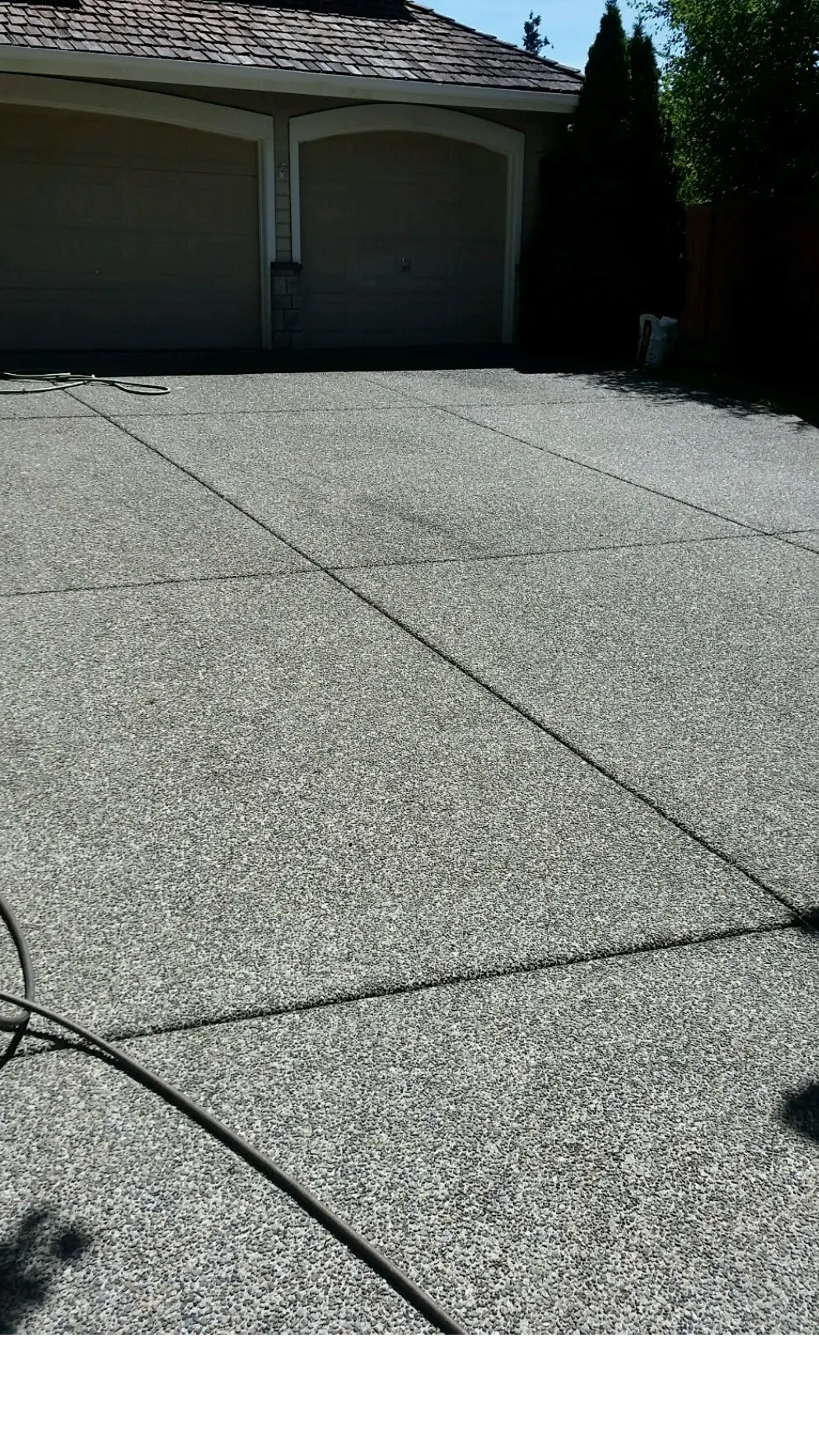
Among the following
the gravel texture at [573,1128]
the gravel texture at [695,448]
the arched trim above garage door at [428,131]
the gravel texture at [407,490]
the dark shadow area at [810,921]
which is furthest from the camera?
the arched trim above garage door at [428,131]

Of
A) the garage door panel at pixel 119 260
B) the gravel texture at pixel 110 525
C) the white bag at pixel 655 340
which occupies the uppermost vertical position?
the garage door panel at pixel 119 260

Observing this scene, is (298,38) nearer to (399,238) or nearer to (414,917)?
(399,238)

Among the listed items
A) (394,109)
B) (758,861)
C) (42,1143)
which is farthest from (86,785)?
(394,109)

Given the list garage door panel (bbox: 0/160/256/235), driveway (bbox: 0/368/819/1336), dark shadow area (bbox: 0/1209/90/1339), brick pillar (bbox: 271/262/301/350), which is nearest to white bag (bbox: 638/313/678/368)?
brick pillar (bbox: 271/262/301/350)

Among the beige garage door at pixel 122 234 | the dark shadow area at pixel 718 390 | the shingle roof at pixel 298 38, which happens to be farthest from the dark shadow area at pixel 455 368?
the shingle roof at pixel 298 38

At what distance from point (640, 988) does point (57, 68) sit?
14251 mm

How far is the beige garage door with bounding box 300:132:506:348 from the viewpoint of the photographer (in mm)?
16734

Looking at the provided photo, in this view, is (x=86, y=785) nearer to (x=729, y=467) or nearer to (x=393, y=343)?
(x=729, y=467)

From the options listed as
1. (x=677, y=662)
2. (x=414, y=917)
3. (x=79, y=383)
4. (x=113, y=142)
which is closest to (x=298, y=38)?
(x=113, y=142)

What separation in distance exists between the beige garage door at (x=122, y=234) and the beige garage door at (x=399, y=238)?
34.2 inches

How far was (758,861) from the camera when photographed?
13.1ft

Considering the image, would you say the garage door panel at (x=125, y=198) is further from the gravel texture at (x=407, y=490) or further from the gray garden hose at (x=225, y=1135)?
the gray garden hose at (x=225, y=1135)

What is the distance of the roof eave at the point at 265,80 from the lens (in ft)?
46.8

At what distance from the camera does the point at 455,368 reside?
15.3m
